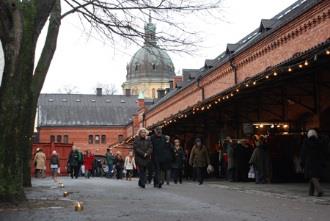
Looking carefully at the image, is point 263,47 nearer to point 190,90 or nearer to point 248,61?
point 248,61

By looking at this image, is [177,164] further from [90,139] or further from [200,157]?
[90,139]

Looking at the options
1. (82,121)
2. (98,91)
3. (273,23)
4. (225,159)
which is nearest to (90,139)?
(82,121)

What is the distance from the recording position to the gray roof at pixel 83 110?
90.8 metres

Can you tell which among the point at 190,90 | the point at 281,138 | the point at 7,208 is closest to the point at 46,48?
the point at 7,208

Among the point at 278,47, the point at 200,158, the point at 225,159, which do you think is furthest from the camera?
the point at 278,47

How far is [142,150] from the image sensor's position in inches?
663

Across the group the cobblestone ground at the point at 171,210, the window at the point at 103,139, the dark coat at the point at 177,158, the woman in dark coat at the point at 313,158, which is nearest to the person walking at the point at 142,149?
the cobblestone ground at the point at 171,210

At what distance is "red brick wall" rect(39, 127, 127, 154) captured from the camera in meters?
88.1

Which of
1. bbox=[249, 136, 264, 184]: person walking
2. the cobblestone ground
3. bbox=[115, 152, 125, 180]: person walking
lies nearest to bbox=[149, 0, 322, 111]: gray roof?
bbox=[249, 136, 264, 184]: person walking

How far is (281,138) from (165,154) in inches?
203

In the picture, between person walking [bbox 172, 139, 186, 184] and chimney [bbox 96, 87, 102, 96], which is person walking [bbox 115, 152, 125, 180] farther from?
chimney [bbox 96, 87, 102, 96]

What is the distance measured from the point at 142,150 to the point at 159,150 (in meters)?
0.94

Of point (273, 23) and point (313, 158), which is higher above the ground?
point (273, 23)

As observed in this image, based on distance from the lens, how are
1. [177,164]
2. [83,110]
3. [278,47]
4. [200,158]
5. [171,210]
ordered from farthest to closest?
[83,110], [278,47], [177,164], [200,158], [171,210]
